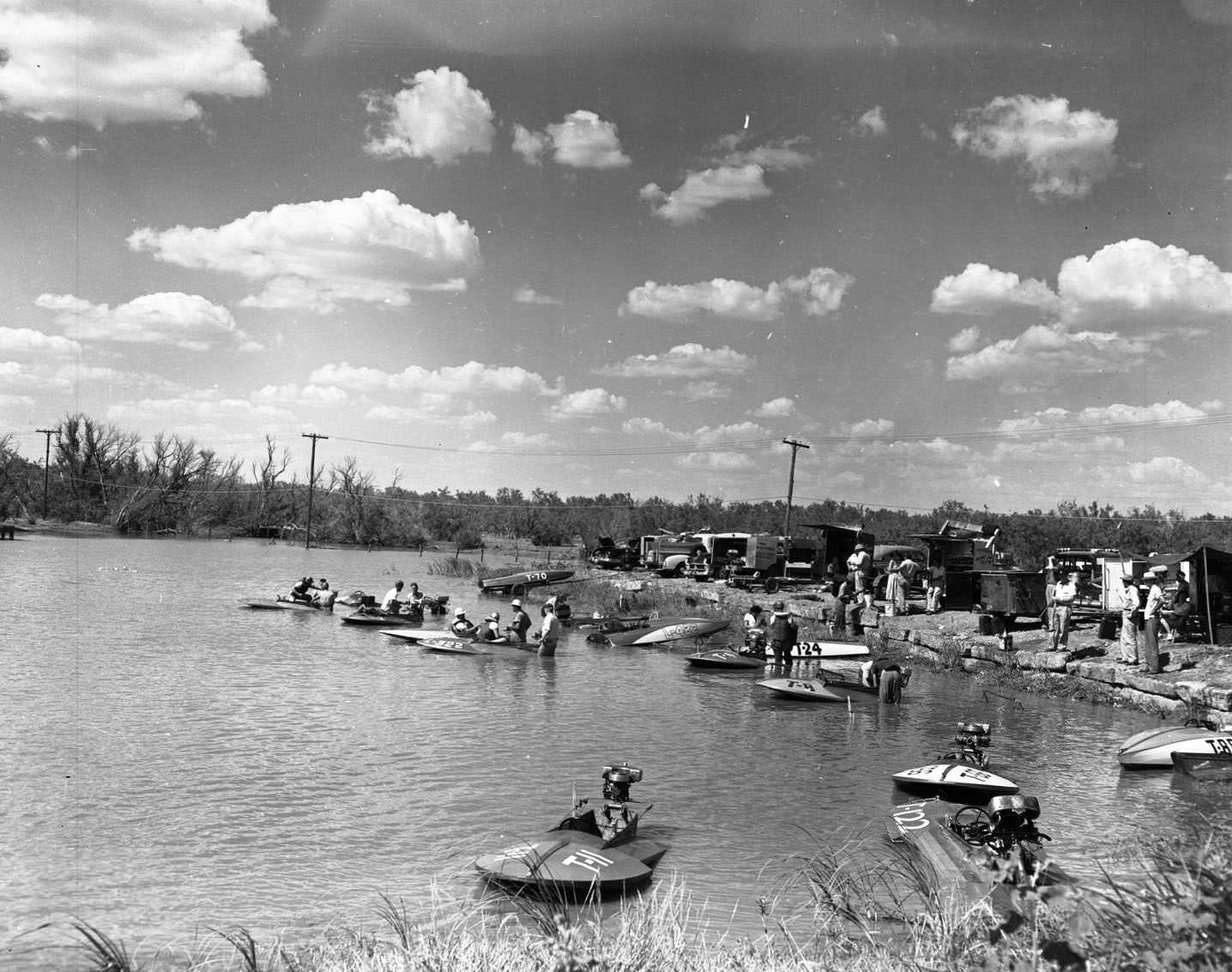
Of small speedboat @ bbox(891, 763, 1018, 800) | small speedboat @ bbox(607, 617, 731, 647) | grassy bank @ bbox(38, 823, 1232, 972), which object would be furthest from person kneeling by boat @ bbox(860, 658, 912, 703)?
grassy bank @ bbox(38, 823, 1232, 972)

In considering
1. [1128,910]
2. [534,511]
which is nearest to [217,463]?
[534,511]

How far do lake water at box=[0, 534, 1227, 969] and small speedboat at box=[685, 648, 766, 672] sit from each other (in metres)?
0.44

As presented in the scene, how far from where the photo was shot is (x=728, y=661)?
28.3m

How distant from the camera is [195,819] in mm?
12758

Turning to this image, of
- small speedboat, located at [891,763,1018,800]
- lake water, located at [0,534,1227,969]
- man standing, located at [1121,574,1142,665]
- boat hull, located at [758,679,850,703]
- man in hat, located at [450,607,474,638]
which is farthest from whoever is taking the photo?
man in hat, located at [450,607,474,638]

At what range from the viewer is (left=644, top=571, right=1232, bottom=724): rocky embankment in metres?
20.4

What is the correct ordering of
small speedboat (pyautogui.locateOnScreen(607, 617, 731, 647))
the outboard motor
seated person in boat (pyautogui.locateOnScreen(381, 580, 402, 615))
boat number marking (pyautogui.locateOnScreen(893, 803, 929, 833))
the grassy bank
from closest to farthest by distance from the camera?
the grassy bank
boat number marking (pyautogui.locateOnScreen(893, 803, 929, 833))
the outboard motor
small speedboat (pyautogui.locateOnScreen(607, 617, 731, 647))
seated person in boat (pyautogui.locateOnScreen(381, 580, 402, 615))

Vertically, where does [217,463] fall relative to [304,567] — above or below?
above

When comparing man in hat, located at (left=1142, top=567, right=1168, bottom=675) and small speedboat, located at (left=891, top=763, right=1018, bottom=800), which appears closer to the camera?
small speedboat, located at (left=891, top=763, right=1018, bottom=800)

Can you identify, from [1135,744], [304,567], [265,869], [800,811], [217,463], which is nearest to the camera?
[265,869]

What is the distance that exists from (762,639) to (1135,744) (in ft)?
44.5

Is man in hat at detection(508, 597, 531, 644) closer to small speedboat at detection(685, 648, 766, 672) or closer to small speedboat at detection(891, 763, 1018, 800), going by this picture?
small speedboat at detection(685, 648, 766, 672)

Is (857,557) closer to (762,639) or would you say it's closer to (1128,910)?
(762,639)

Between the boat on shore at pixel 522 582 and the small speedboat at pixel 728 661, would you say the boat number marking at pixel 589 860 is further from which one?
the boat on shore at pixel 522 582
